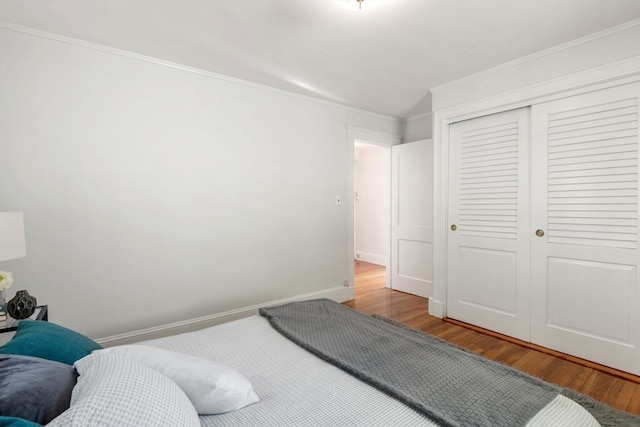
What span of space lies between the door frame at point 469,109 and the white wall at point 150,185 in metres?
1.28

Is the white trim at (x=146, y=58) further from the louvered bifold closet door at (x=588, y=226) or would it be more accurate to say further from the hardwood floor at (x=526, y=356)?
the hardwood floor at (x=526, y=356)

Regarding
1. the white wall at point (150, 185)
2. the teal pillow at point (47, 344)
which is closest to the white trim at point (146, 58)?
the white wall at point (150, 185)

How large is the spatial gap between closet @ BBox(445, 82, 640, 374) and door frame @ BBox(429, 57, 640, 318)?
5 cm

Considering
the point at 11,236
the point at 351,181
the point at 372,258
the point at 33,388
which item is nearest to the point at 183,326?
the point at 11,236

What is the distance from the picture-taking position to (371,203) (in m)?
6.78

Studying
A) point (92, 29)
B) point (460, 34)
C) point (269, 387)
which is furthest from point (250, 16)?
point (269, 387)

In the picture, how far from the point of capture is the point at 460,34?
2326mm

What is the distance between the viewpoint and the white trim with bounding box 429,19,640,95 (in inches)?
88.8

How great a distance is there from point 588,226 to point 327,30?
97.9 inches

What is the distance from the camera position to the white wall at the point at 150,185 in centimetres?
226

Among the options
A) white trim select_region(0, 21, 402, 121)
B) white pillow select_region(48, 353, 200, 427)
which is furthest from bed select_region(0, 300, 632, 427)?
white trim select_region(0, 21, 402, 121)

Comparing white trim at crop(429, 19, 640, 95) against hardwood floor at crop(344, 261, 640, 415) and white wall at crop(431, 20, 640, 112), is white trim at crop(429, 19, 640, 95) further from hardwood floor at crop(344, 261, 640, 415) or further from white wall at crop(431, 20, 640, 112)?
hardwood floor at crop(344, 261, 640, 415)

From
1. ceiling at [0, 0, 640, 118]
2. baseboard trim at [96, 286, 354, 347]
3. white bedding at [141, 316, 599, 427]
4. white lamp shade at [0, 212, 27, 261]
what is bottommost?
baseboard trim at [96, 286, 354, 347]

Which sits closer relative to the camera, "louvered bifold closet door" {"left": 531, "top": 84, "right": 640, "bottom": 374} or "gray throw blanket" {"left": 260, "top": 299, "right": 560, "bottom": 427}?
"gray throw blanket" {"left": 260, "top": 299, "right": 560, "bottom": 427}
